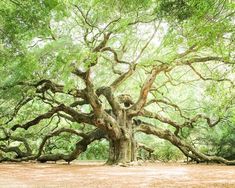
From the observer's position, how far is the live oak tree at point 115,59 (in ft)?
19.6

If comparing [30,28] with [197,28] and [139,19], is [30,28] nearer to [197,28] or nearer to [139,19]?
[197,28]

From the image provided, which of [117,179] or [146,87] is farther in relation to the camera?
[146,87]

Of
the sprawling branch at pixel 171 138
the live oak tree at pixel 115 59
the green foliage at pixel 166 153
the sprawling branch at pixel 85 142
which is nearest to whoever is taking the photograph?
the live oak tree at pixel 115 59

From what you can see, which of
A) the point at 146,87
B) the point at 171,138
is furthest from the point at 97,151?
the point at 146,87

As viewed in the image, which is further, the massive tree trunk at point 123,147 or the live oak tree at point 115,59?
the massive tree trunk at point 123,147

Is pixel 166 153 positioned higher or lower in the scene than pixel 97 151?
lower

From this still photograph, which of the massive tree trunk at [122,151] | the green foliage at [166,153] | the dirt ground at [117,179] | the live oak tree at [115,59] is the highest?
the live oak tree at [115,59]

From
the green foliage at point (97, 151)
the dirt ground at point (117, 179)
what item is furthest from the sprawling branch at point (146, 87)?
the green foliage at point (97, 151)

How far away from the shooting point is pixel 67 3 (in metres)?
9.70

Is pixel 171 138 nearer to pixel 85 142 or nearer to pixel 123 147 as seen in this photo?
pixel 123 147

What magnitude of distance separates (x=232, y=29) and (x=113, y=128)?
744 cm

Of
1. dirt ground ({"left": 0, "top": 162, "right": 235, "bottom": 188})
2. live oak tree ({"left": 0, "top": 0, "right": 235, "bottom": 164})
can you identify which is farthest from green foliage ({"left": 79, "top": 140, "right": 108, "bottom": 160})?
dirt ground ({"left": 0, "top": 162, "right": 235, "bottom": 188})

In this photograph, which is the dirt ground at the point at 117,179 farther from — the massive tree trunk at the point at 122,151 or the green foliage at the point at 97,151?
the green foliage at the point at 97,151

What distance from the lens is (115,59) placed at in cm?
1226
